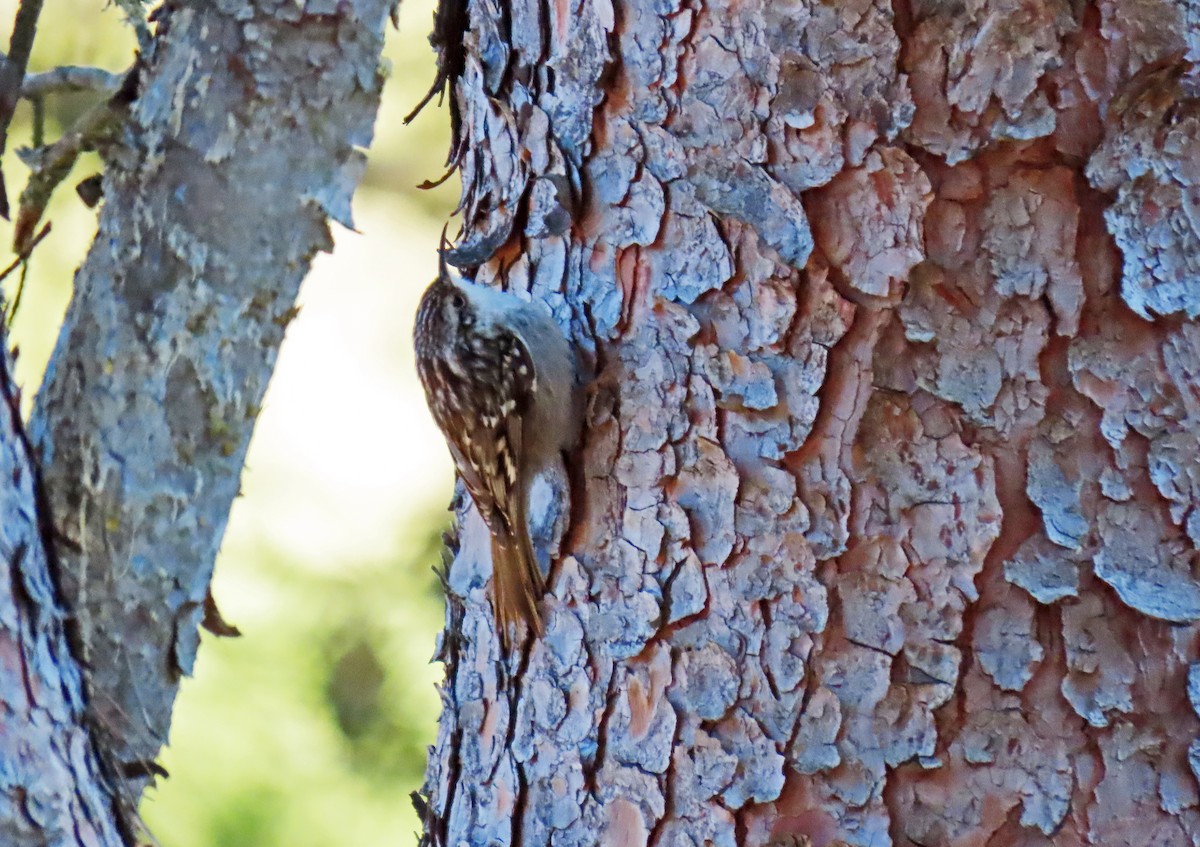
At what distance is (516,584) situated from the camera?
117cm

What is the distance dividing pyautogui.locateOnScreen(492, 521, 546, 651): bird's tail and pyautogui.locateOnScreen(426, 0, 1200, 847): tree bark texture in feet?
0.23

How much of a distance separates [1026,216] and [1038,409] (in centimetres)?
16

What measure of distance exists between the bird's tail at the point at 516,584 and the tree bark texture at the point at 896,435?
0.07m

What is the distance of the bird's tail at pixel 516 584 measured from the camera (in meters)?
1.16

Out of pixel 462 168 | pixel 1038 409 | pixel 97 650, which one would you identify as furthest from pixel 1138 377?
pixel 97 650

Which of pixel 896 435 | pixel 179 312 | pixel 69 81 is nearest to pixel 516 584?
pixel 896 435

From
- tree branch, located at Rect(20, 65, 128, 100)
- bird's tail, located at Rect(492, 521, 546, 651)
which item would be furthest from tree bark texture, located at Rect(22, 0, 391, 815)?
bird's tail, located at Rect(492, 521, 546, 651)

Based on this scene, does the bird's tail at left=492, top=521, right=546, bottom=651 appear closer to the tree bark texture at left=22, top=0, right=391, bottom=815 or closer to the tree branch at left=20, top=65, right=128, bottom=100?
the tree bark texture at left=22, top=0, right=391, bottom=815

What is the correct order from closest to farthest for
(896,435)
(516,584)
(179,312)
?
(896,435) → (516,584) → (179,312)

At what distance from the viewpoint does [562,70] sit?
1161 millimetres

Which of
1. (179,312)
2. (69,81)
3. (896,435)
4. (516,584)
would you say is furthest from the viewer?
(69,81)

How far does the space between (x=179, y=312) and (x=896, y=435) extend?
0.87 metres

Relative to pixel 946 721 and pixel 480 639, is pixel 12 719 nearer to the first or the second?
pixel 480 639

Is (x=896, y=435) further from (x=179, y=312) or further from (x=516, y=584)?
(x=179, y=312)
